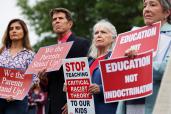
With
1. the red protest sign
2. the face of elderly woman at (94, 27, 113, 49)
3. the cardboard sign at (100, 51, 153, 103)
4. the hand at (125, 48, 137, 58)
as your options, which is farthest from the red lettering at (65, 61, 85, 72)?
the hand at (125, 48, 137, 58)

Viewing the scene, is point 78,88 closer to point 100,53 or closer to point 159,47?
point 100,53

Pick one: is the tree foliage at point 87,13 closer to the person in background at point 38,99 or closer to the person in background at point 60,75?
the person in background at point 38,99

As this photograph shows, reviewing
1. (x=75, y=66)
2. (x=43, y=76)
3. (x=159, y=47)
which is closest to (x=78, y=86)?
(x=75, y=66)

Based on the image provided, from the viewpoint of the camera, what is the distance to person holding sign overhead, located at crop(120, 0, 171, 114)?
6180mm

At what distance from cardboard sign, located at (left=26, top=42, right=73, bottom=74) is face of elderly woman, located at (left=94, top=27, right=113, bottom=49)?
52cm

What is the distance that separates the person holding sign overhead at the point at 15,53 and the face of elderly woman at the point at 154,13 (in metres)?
2.98

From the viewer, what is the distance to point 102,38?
25.6 feet

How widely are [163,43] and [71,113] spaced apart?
68.8 inches

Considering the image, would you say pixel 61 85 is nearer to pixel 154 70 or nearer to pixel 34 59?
pixel 34 59

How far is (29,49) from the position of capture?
30.8 ft

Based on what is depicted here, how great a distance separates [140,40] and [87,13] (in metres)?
27.6

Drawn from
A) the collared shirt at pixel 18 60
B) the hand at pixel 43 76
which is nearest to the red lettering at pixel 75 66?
the hand at pixel 43 76

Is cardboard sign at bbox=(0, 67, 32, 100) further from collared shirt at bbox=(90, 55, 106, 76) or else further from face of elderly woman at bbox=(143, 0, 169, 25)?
face of elderly woman at bbox=(143, 0, 169, 25)

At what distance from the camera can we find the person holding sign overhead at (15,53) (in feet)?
29.9
